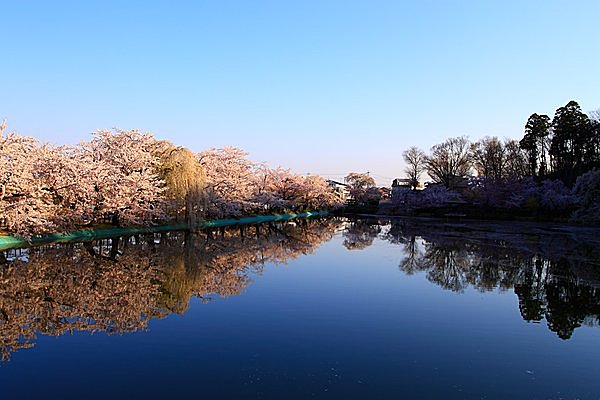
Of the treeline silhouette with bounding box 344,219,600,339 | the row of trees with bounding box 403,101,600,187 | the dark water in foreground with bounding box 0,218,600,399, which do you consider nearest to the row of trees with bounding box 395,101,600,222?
the row of trees with bounding box 403,101,600,187

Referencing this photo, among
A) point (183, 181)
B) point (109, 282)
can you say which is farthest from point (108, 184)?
point (109, 282)

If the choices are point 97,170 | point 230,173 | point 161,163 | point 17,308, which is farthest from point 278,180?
point 17,308

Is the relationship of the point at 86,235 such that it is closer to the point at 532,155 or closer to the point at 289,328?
the point at 289,328

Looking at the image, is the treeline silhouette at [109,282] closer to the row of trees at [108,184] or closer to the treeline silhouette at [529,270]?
the row of trees at [108,184]

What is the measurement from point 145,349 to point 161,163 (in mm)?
19084

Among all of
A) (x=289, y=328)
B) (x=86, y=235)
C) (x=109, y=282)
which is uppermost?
(x=86, y=235)

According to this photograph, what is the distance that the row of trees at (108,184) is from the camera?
1590 cm

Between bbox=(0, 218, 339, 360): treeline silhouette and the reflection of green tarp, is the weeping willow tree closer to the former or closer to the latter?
the reflection of green tarp

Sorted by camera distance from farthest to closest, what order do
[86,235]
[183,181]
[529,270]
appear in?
[183,181]
[86,235]
[529,270]

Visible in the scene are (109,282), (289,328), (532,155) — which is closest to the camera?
(289,328)

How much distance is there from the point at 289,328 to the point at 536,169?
174ft

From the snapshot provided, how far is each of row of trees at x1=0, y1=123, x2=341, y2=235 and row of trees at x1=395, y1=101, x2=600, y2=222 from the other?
88.1 ft

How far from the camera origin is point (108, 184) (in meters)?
20.1

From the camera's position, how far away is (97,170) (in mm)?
19422
